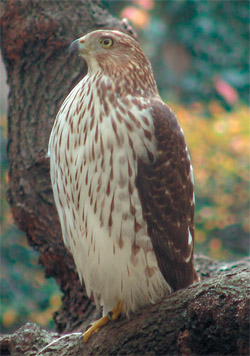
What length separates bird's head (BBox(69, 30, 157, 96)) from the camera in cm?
307

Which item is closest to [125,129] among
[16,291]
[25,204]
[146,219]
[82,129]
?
[82,129]

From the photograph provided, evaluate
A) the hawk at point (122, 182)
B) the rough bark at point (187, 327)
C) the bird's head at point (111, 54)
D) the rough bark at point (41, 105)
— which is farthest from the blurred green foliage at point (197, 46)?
the rough bark at point (187, 327)

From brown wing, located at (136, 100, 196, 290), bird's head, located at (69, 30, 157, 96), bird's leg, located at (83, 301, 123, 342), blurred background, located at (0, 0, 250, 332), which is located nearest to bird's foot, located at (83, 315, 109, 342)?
bird's leg, located at (83, 301, 123, 342)

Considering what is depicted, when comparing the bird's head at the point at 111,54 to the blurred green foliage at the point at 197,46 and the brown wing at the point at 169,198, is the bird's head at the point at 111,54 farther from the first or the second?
the blurred green foliage at the point at 197,46

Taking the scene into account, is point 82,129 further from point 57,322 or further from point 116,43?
point 57,322

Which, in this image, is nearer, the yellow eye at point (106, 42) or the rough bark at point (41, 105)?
the yellow eye at point (106, 42)

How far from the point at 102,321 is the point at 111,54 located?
141 centimetres

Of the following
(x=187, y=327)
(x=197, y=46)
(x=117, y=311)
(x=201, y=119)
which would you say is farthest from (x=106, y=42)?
(x=197, y=46)

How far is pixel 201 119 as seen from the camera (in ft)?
25.8

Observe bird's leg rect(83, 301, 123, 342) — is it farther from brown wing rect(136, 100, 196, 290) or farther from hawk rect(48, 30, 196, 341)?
brown wing rect(136, 100, 196, 290)

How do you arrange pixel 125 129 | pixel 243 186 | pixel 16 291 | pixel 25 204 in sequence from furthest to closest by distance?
pixel 243 186, pixel 16 291, pixel 25 204, pixel 125 129

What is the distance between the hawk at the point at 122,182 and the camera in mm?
2795

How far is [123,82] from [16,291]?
3.74 meters

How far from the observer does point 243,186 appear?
696 centimetres
